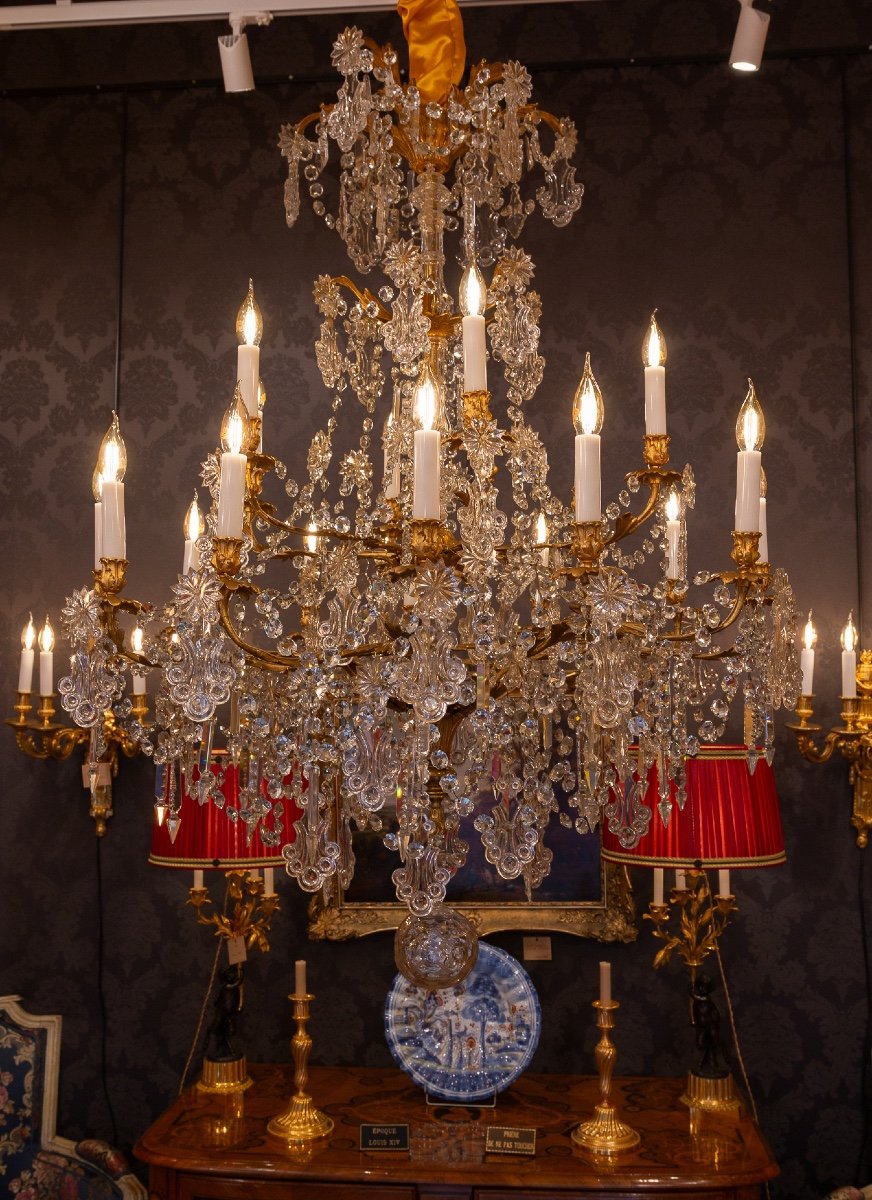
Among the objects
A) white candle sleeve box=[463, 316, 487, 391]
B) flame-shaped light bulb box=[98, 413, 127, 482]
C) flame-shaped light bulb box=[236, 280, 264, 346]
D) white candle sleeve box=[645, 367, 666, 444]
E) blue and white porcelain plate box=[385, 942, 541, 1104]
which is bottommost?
blue and white porcelain plate box=[385, 942, 541, 1104]

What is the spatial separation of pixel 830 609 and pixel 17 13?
9.01ft

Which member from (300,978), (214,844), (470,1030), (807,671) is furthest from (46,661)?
(807,671)

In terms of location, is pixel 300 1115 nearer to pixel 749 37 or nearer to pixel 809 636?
pixel 809 636

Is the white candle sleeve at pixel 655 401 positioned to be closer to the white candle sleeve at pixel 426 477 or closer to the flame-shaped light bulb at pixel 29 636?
the white candle sleeve at pixel 426 477

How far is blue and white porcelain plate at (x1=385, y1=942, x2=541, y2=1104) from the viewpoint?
2838mm

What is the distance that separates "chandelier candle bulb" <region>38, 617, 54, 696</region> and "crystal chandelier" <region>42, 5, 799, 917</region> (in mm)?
1495

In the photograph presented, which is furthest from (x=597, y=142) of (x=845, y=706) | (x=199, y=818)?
(x=199, y=818)

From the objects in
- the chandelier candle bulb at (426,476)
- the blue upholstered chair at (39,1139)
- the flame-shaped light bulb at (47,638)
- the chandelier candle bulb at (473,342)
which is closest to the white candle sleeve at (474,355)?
the chandelier candle bulb at (473,342)

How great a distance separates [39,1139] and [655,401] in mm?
2576

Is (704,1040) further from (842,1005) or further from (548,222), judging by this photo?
(548,222)

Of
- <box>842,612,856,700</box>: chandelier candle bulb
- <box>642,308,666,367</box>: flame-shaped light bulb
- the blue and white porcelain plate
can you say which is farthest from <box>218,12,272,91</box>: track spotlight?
the blue and white porcelain plate

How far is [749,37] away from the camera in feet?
8.91

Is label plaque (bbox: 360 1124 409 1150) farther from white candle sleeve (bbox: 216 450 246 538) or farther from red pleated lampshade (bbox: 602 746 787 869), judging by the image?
white candle sleeve (bbox: 216 450 246 538)

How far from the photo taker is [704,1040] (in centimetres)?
284
